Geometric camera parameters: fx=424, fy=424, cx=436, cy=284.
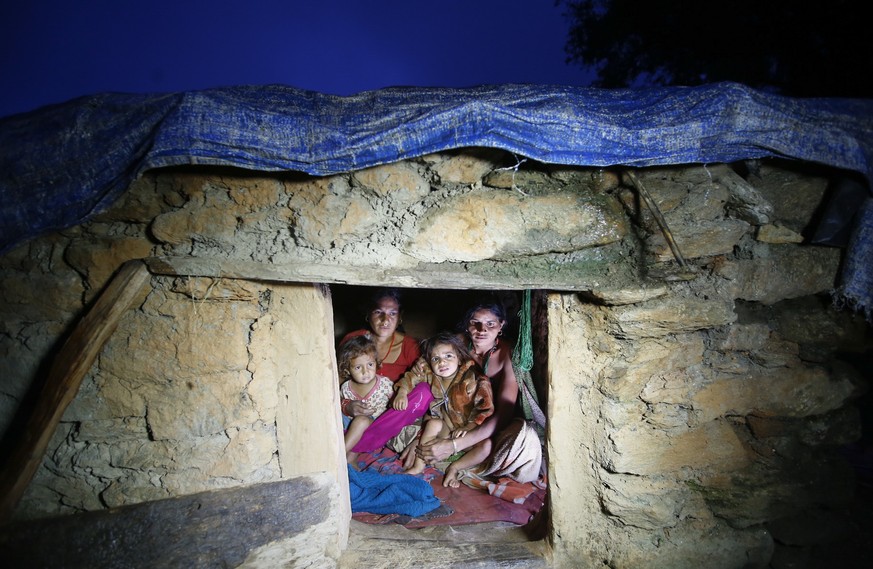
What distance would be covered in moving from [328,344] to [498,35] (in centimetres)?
13360

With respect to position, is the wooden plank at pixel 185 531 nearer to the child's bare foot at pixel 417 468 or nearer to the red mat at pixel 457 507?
the red mat at pixel 457 507

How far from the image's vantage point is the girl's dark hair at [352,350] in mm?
3705

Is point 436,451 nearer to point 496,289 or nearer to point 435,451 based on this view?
point 435,451

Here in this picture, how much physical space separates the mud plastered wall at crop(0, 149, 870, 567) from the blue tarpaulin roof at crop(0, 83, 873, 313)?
196mm

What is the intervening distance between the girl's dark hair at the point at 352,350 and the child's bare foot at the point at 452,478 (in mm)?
1130

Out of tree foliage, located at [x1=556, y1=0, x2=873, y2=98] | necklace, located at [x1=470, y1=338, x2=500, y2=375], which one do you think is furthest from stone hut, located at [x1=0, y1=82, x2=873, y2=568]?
tree foliage, located at [x1=556, y1=0, x2=873, y2=98]

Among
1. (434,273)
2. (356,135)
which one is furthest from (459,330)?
(356,135)

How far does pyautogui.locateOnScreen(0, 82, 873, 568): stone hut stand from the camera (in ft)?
5.80

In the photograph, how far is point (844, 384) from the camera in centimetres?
213

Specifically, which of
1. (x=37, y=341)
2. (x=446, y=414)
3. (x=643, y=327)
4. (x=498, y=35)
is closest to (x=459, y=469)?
(x=446, y=414)

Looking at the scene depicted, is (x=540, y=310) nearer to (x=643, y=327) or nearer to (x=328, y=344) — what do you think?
(x=643, y=327)

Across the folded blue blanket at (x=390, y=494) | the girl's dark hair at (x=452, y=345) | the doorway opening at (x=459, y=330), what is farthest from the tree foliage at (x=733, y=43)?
the folded blue blanket at (x=390, y=494)

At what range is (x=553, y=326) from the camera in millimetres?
2131

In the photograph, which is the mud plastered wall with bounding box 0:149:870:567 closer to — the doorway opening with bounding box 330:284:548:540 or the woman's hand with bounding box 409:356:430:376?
the doorway opening with bounding box 330:284:548:540
